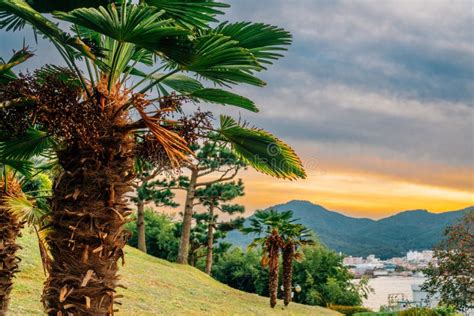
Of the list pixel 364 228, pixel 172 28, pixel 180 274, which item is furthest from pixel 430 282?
pixel 364 228

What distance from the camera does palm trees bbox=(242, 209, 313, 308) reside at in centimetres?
2217

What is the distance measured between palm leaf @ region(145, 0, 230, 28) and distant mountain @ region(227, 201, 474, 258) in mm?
93854

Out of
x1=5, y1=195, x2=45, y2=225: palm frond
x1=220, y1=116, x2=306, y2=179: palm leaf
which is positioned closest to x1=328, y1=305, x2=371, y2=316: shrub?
x1=220, y1=116, x2=306, y2=179: palm leaf

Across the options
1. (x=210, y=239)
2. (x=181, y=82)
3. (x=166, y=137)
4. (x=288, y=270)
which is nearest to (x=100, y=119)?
(x=166, y=137)

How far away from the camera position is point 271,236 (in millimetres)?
22359

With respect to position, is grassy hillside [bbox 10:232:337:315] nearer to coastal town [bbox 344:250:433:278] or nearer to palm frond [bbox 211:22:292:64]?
palm frond [bbox 211:22:292:64]

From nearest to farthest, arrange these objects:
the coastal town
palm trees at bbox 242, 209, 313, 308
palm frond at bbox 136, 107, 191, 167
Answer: palm frond at bbox 136, 107, 191, 167 → palm trees at bbox 242, 209, 313, 308 → the coastal town

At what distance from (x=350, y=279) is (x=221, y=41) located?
31.1 meters

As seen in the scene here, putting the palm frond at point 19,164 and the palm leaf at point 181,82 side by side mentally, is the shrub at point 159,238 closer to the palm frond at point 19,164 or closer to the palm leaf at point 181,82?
the palm frond at point 19,164

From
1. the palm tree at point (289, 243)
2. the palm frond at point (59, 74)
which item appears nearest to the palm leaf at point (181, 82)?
the palm frond at point (59, 74)

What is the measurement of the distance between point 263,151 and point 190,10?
2053mm

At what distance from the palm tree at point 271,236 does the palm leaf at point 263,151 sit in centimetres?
1670

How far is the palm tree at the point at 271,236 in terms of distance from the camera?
72.4ft

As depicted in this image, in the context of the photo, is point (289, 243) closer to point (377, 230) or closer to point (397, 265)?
point (397, 265)
